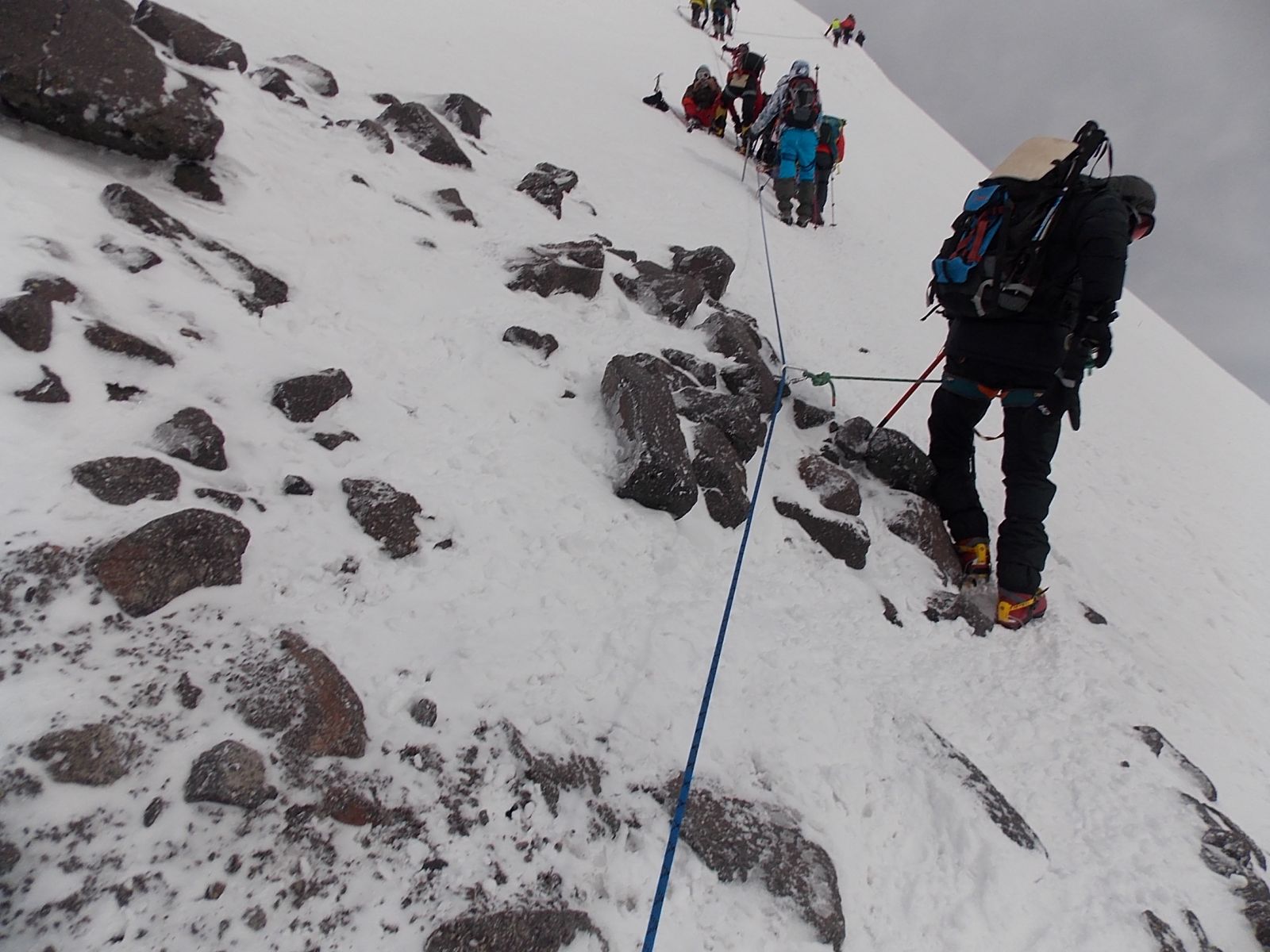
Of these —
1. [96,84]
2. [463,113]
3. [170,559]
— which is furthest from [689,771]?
[463,113]

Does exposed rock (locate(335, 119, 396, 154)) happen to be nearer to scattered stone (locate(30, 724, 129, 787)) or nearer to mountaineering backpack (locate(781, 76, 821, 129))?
scattered stone (locate(30, 724, 129, 787))

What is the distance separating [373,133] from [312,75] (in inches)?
49.8

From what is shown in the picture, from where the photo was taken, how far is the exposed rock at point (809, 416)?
5707mm

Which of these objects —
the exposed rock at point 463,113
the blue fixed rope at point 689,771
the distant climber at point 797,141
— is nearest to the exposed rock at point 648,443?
the blue fixed rope at point 689,771

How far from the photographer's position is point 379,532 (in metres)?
3.19

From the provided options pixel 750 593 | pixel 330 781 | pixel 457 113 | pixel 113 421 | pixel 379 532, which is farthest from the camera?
pixel 457 113

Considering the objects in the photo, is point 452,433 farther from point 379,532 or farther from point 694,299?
point 694,299

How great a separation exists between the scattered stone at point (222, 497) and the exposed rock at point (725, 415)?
2.80 m

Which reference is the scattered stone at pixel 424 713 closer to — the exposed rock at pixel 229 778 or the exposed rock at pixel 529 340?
the exposed rock at pixel 229 778

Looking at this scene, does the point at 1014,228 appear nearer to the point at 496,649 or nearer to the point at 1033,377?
the point at 1033,377

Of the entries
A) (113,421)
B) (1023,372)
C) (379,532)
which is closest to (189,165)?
(113,421)

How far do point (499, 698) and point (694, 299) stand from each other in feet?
14.3

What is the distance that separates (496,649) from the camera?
2.97 metres

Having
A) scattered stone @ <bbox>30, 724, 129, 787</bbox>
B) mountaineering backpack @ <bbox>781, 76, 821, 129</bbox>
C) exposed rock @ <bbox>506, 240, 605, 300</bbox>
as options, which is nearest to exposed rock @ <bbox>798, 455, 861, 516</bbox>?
exposed rock @ <bbox>506, 240, 605, 300</bbox>
